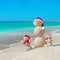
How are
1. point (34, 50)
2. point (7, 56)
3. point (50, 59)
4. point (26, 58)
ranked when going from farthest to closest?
1. point (7, 56)
2. point (34, 50)
3. point (26, 58)
4. point (50, 59)

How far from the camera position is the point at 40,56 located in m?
7.13

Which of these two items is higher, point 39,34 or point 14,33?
point 14,33

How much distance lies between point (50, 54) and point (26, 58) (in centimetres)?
65

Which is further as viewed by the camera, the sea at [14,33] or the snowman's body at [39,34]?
the sea at [14,33]

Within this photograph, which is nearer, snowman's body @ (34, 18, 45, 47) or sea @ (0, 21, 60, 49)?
snowman's body @ (34, 18, 45, 47)

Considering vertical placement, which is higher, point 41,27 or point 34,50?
point 41,27

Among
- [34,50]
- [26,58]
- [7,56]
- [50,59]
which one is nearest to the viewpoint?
[50,59]

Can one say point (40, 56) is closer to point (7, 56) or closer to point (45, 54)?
point (45, 54)

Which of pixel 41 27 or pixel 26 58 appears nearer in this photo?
pixel 26 58

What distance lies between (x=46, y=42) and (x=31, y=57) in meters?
1.15

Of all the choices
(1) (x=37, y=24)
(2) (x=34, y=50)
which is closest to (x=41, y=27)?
(1) (x=37, y=24)

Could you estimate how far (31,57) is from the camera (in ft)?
23.7

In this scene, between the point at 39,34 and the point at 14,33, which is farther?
the point at 14,33

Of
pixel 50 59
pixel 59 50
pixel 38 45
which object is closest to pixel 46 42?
pixel 38 45
